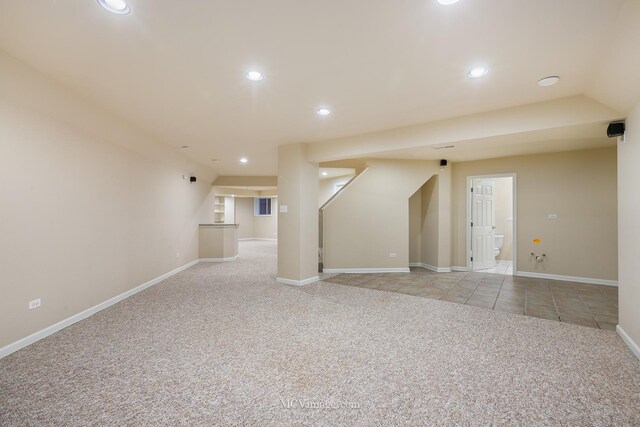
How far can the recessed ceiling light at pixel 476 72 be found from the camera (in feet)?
8.63

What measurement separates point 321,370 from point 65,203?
10.7ft

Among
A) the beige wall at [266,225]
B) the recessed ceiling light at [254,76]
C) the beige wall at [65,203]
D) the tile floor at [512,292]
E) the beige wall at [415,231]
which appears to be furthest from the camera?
the beige wall at [266,225]

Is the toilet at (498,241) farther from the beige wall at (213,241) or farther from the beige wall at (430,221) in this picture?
the beige wall at (213,241)

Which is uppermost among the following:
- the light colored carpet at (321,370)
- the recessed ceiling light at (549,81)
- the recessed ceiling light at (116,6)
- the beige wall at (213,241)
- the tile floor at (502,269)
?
the recessed ceiling light at (116,6)

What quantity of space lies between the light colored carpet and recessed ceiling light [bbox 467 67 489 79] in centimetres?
256

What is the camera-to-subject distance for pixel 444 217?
654 cm

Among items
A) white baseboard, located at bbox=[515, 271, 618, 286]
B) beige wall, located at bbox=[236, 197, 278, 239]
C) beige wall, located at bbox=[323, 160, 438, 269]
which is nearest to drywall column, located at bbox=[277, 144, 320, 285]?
beige wall, located at bbox=[323, 160, 438, 269]

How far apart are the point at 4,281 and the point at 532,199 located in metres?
7.89

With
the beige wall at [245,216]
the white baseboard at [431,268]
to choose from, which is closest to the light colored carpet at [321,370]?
the white baseboard at [431,268]

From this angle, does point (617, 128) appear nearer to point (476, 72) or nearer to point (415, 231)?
point (476, 72)

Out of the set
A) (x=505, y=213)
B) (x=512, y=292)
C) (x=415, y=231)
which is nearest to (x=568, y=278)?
(x=512, y=292)

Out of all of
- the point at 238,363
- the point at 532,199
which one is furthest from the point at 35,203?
the point at 532,199

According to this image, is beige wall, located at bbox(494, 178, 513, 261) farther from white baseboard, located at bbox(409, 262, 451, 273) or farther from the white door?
white baseboard, located at bbox(409, 262, 451, 273)

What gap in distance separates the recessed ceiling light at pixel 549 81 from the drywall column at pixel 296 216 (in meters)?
3.43
